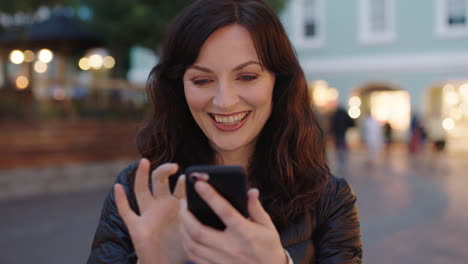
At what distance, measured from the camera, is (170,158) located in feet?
5.53

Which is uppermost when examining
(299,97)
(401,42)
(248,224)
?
(401,42)

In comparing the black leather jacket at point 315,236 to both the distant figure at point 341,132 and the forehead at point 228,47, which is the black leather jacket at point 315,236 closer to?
the forehead at point 228,47

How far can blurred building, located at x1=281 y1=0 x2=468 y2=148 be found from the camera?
17781mm

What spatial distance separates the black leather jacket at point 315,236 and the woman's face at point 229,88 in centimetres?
33

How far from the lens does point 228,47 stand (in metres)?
1.41

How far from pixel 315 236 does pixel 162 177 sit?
64 centimetres

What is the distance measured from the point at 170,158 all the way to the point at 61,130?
8.74m

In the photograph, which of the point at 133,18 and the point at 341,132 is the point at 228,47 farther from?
the point at 133,18

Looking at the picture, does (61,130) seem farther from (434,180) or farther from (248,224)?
(248,224)

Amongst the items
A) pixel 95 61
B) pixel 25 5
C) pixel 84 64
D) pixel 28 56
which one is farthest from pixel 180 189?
pixel 84 64

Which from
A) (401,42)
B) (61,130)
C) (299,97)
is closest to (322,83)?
(401,42)

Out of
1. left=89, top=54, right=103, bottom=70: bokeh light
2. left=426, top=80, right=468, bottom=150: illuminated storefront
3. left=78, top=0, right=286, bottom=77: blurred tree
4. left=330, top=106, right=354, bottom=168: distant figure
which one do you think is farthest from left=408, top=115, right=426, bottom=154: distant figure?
left=89, top=54, right=103, bottom=70: bokeh light

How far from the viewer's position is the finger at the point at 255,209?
1023mm

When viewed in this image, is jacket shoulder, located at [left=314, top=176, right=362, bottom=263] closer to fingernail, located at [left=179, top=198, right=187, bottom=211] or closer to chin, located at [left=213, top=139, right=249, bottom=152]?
chin, located at [left=213, top=139, right=249, bottom=152]
